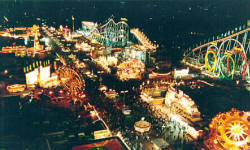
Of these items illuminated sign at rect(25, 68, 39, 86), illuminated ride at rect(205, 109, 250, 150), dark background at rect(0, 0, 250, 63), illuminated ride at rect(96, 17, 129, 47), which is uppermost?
dark background at rect(0, 0, 250, 63)

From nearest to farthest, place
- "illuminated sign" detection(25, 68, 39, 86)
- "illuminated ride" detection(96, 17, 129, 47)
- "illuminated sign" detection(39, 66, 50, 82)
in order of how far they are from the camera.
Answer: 1. "illuminated sign" detection(25, 68, 39, 86)
2. "illuminated sign" detection(39, 66, 50, 82)
3. "illuminated ride" detection(96, 17, 129, 47)

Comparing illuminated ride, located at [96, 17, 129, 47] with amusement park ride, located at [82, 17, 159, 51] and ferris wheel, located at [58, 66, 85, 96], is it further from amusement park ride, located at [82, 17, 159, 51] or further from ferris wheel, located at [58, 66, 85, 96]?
ferris wheel, located at [58, 66, 85, 96]

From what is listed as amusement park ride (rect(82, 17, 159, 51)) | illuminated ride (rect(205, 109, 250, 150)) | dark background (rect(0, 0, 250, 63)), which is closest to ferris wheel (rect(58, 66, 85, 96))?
illuminated ride (rect(205, 109, 250, 150))

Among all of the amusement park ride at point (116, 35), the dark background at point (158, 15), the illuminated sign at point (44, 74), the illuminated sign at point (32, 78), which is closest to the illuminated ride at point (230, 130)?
the illuminated sign at point (44, 74)

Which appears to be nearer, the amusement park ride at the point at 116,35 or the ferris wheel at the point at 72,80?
the ferris wheel at the point at 72,80

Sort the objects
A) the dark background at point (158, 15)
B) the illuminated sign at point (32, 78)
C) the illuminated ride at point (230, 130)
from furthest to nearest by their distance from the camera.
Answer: the dark background at point (158, 15) < the illuminated sign at point (32, 78) < the illuminated ride at point (230, 130)

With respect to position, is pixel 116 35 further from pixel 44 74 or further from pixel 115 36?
pixel 44 74

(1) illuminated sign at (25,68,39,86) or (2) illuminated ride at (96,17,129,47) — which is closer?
(1) illuminated sign at (25,68,39,86)

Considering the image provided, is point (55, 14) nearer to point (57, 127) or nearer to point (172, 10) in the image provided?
point (172, 10)

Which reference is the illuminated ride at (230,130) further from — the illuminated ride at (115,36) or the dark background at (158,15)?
the dark background at (158,15)
